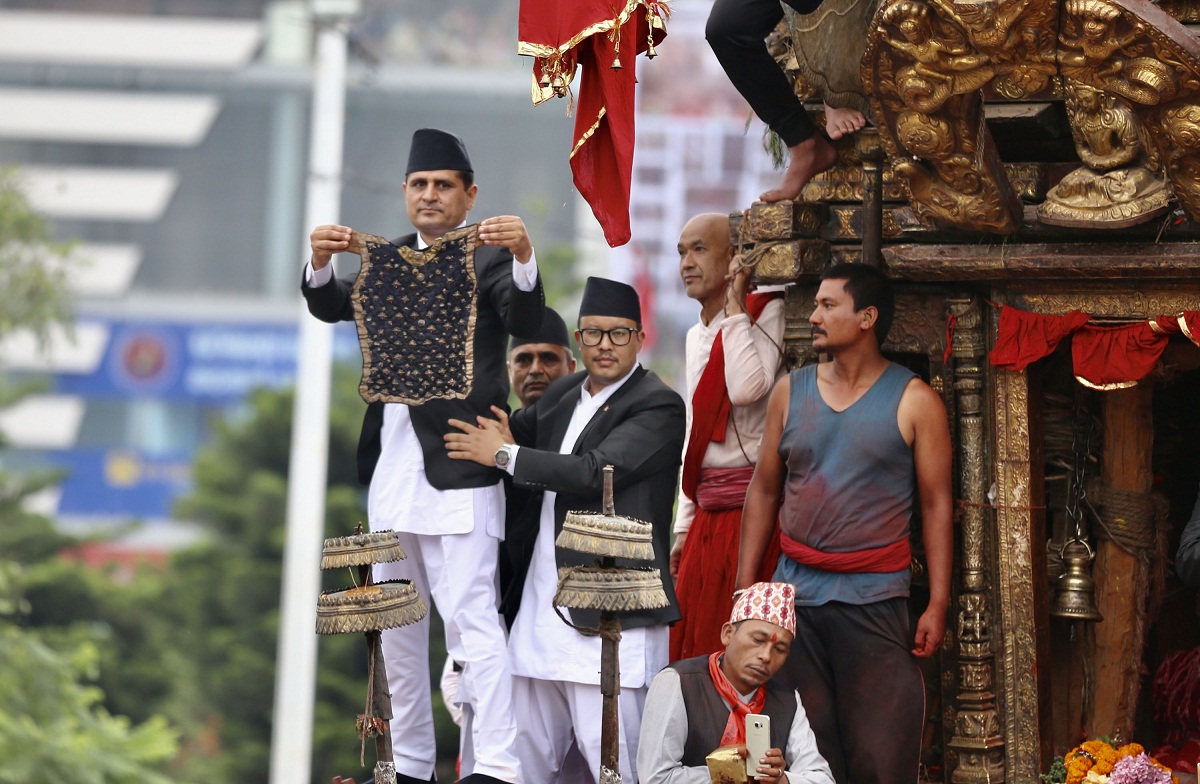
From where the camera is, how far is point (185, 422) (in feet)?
85.5

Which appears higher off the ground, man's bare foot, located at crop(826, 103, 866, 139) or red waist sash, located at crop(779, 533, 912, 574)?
man's bare foot, located at crop(826, 103, 866, 139)

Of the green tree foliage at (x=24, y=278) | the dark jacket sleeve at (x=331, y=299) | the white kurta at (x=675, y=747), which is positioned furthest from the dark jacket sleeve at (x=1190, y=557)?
the green tree foliage at (x=24, y=278)

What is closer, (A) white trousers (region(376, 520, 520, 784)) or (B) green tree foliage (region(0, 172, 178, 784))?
(A) white trousers (region(376, 520, 520, 784))

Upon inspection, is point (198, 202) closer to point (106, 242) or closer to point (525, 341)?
point (106, 242)

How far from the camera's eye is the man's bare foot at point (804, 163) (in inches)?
252

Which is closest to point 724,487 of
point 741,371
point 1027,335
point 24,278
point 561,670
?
point 741,371

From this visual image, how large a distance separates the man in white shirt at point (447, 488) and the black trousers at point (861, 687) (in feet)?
3.55

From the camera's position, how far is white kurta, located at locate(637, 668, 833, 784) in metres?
5.25

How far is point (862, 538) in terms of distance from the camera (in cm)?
570

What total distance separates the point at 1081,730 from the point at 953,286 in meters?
1.83

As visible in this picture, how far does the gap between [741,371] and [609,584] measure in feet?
5.12

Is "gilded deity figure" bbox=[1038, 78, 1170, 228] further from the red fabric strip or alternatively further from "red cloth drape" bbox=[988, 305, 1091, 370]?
the red fabric strip

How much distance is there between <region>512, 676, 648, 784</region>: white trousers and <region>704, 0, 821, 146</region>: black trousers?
7.29 ft

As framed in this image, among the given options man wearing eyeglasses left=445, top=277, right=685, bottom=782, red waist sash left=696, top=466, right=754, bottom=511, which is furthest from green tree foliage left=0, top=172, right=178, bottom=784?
red waist sash left=696, top=466, right=754, bottom=511
